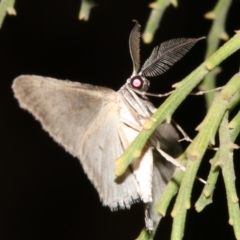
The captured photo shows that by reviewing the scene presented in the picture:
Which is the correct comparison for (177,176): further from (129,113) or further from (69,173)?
(69,173)

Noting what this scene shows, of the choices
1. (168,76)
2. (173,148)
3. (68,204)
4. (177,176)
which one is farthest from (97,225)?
(177,176)

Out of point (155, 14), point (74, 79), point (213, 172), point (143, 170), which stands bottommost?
point (74, 79)

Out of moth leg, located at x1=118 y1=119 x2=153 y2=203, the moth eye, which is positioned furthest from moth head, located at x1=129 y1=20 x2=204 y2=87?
moth leg, located at x1=118 y1=119 x2=153 y2=203

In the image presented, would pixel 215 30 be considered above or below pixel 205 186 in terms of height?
above

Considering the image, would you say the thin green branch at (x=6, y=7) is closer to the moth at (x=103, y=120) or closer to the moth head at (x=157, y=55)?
the moth at (x=103, y=120)

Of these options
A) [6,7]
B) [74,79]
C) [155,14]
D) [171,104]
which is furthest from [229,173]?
[74,79]

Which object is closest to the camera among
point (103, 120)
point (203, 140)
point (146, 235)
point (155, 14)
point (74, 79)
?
point (203, 140)

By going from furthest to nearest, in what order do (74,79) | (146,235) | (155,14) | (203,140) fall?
(74,79) → (155,14) → (146,235) → (203,140)

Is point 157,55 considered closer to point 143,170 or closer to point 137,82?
point 137,82
